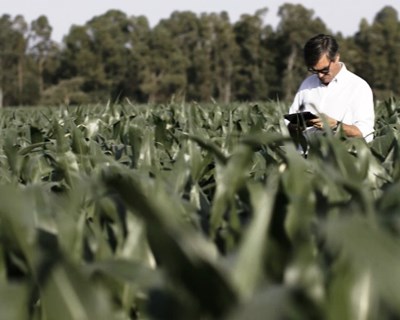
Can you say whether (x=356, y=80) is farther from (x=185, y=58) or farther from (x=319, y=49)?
(x=185, y=58)

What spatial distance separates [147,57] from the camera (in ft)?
260

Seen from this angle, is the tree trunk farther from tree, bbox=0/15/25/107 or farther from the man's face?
the man's face

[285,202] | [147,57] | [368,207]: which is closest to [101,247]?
[285,202]

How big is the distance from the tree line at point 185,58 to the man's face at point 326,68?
70.8 m

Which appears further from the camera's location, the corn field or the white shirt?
the white shirt

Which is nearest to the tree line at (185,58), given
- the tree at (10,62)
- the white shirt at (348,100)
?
the tree at (10,62)

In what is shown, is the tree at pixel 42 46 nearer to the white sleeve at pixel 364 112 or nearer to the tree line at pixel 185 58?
the tree line at pixel 185 58

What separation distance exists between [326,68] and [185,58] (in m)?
78.1

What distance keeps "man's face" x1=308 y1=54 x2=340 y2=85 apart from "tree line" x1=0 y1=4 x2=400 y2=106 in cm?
7075

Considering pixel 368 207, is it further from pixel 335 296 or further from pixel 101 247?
pixel 101 247

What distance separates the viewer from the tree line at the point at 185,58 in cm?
7756

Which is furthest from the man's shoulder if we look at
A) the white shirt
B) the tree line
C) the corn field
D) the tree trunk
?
the tree line

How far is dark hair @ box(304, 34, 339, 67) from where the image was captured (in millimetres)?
4398

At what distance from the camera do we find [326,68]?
443cm
